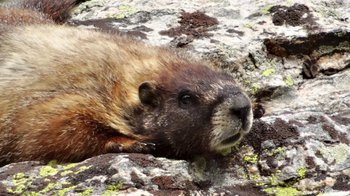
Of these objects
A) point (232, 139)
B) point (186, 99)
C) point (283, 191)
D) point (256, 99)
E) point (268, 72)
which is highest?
point (186, 99)

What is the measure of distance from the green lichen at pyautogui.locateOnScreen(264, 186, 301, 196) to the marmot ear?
56.9 inches

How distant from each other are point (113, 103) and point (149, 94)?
0.39 metres

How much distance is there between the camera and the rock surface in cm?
509

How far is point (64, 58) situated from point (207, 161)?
2110mm

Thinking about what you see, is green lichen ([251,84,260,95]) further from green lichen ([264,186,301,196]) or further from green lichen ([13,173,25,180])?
green lichen ([13,173,25,180])

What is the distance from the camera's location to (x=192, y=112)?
→ 5.88 m

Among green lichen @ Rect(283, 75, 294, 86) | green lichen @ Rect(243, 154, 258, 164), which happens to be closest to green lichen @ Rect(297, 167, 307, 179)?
green lichen @ Rect(243, 154, 258, 164)

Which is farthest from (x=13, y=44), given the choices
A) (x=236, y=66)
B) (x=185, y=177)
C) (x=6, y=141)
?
(x=185, y=177)

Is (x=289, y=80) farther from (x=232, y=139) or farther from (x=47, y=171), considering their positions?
(x=47, y=171)

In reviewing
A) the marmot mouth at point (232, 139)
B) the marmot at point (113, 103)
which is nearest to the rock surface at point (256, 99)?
the marmot mouth at point (232, 139)

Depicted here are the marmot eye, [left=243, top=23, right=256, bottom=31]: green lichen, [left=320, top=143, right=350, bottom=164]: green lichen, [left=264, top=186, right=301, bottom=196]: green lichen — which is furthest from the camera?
[left=243, top=23, right=256, bottom=31]: green lichen

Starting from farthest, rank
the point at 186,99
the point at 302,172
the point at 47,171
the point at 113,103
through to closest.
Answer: the point at 113,103 < the point at 186,99 < the point at 302,172 < the point at 47,171

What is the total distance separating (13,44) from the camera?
7.47 metres

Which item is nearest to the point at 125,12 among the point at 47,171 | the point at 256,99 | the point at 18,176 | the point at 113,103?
the point at 256,99
